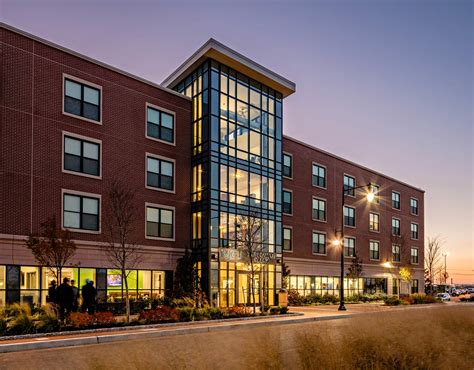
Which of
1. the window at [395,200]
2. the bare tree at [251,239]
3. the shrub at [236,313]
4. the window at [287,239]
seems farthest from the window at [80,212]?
the window at [395,200]

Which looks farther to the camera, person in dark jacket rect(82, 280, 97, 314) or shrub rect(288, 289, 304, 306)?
shrub rect(288, 289, 304, 306)

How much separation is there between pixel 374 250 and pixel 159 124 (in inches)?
1173

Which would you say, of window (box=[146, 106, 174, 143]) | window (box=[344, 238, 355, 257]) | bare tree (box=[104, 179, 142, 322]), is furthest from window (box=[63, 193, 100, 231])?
window (box=[344, 238, 355, 257])

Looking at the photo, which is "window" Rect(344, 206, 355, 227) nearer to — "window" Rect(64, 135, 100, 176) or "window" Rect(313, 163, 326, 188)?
"window" Rect(313, 163, 326, 188)

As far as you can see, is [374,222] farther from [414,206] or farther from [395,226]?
[414,206]

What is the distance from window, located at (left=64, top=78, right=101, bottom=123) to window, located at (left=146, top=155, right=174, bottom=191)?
4.23m

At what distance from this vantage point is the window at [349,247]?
47.8m

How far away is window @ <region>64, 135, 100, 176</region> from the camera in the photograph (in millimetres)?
26500

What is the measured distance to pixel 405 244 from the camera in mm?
57750

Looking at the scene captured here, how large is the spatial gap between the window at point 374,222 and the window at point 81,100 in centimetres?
3253

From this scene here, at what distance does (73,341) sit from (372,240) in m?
41.0

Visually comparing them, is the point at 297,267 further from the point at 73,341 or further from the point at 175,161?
the point at 73,341

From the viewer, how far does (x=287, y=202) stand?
136 feet

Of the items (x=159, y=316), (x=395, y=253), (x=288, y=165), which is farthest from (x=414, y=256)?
(x=159, y=316)
